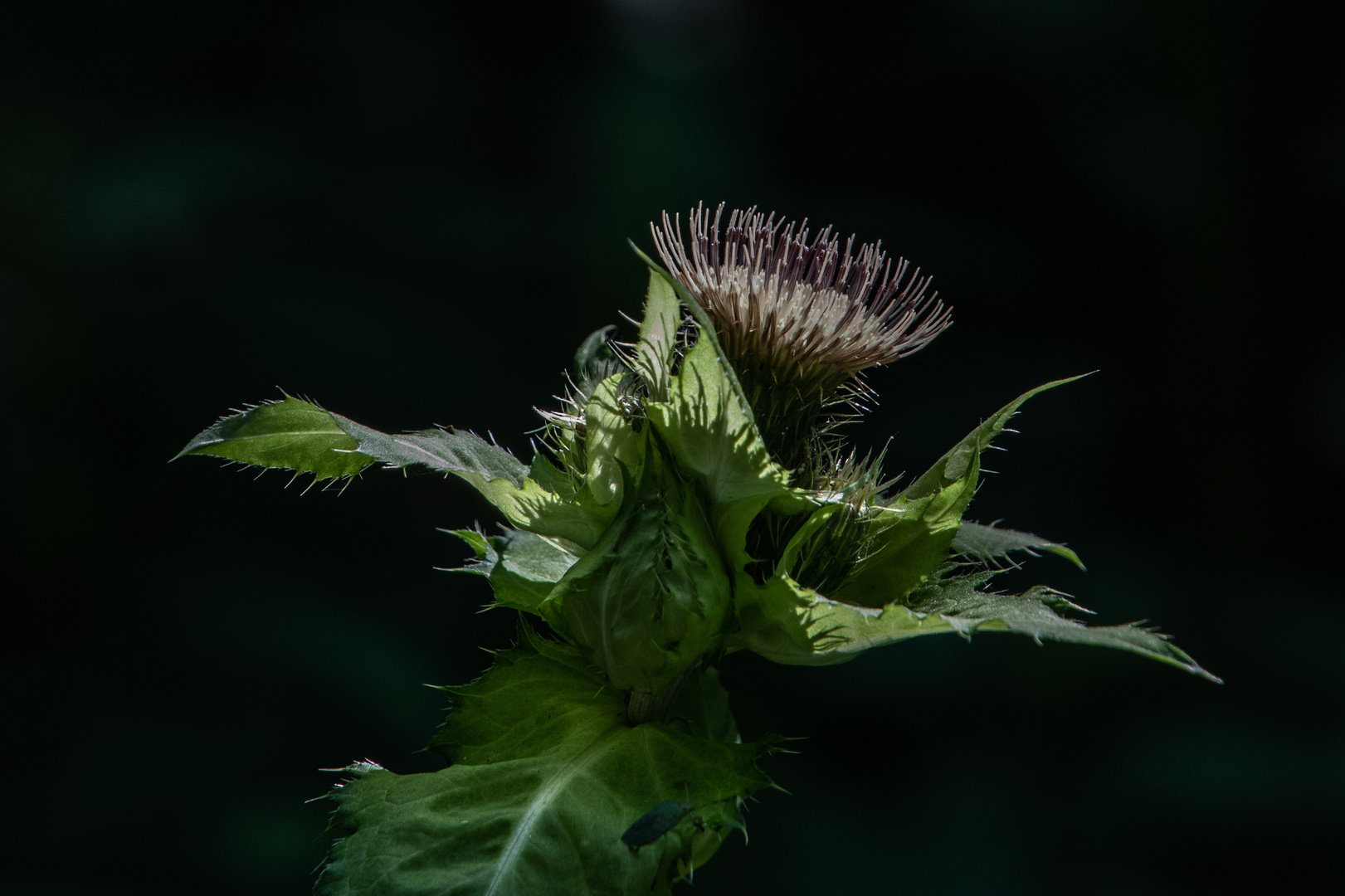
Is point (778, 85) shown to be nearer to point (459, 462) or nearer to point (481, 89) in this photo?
point (481, 89)

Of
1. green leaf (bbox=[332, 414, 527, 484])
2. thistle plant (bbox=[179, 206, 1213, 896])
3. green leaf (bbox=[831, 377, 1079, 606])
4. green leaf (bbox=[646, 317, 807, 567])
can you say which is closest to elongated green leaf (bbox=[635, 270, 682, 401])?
thistle plant (bbox=[179, 206, 1213, 896])

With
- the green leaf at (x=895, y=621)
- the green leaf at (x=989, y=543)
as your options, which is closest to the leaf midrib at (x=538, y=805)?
the green leaf at (x=895, y=621)

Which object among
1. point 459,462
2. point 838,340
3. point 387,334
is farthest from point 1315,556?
point 459,462

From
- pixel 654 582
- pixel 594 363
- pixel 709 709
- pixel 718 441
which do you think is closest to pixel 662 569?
pixel 654 582

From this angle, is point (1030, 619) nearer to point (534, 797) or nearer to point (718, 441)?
point (718, 441)

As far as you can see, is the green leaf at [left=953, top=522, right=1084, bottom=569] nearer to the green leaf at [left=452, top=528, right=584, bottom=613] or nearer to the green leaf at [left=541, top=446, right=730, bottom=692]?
the green leaf at [left=541, top=446, right=730, bottom=692]
